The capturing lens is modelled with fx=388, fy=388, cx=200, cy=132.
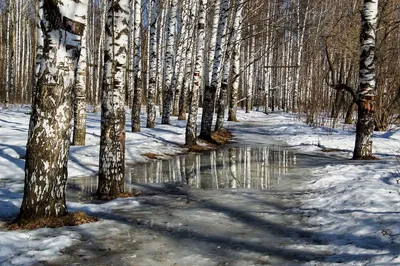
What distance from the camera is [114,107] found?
645 cm

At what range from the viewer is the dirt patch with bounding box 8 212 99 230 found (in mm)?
4547

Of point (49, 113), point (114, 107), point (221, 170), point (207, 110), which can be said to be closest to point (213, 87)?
point (207, 110)

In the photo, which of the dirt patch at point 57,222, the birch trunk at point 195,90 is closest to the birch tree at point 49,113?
the dirt patch at point 57,222

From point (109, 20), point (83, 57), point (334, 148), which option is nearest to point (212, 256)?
point (109, 20)

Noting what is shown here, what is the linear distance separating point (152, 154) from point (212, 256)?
24.2ft

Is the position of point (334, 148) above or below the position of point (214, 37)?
below

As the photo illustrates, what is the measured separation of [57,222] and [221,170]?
5015mm

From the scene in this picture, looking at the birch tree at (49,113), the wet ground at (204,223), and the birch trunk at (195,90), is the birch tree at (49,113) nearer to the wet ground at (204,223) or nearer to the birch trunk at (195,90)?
the wet ground at (204,223)

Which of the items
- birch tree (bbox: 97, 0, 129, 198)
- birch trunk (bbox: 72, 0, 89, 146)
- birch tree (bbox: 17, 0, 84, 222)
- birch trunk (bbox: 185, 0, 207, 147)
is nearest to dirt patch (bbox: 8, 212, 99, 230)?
birch tree (bbox: 17, 0, 84, 222)

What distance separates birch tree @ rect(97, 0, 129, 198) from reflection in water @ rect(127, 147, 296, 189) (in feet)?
4.79

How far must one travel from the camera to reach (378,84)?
17125 millimetres

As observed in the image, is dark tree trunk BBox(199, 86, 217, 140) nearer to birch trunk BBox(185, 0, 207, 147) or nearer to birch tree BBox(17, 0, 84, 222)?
birch trunk BBox(185, 0, 207, 147)

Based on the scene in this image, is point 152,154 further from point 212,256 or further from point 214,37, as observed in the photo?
point 212,256

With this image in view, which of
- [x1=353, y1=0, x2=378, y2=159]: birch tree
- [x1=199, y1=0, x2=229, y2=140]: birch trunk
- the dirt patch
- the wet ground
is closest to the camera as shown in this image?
the wet ground
